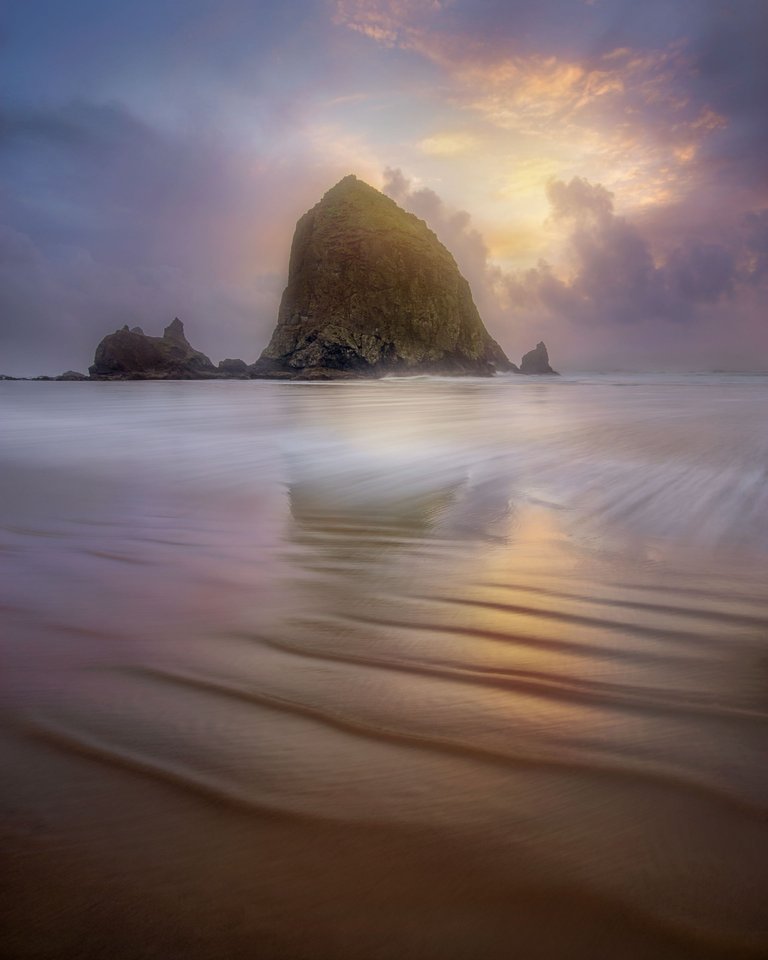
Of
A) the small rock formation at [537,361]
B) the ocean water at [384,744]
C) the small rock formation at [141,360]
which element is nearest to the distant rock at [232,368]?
the small rock formation at [141,360]

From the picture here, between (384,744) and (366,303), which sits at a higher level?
(366,303)

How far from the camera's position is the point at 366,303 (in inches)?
3189

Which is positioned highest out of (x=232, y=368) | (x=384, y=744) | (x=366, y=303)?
(x=366, y=303)

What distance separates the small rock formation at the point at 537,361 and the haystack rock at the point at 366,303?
19150 millimetres

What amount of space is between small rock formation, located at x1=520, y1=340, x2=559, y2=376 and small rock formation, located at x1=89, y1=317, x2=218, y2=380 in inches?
2261

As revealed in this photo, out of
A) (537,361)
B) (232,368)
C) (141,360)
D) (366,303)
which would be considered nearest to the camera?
(366,303)

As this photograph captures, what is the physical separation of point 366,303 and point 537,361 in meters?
40.8

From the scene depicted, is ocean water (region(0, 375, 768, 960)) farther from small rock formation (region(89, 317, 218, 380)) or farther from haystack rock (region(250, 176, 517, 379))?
small rock formation (region(89, 317, 218, 380))

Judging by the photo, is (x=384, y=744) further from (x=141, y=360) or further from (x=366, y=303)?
(x=141, y=360)

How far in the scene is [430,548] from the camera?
3305 millimetres

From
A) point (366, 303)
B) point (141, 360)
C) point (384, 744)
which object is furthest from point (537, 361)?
point (384, 744)

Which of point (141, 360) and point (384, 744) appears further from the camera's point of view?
point (141, 360)

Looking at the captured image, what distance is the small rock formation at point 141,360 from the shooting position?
82.1 meters

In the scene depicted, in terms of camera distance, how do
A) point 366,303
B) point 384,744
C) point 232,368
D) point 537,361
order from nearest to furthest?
point 384,744
point 366,303
point 232,368
point 537,361
